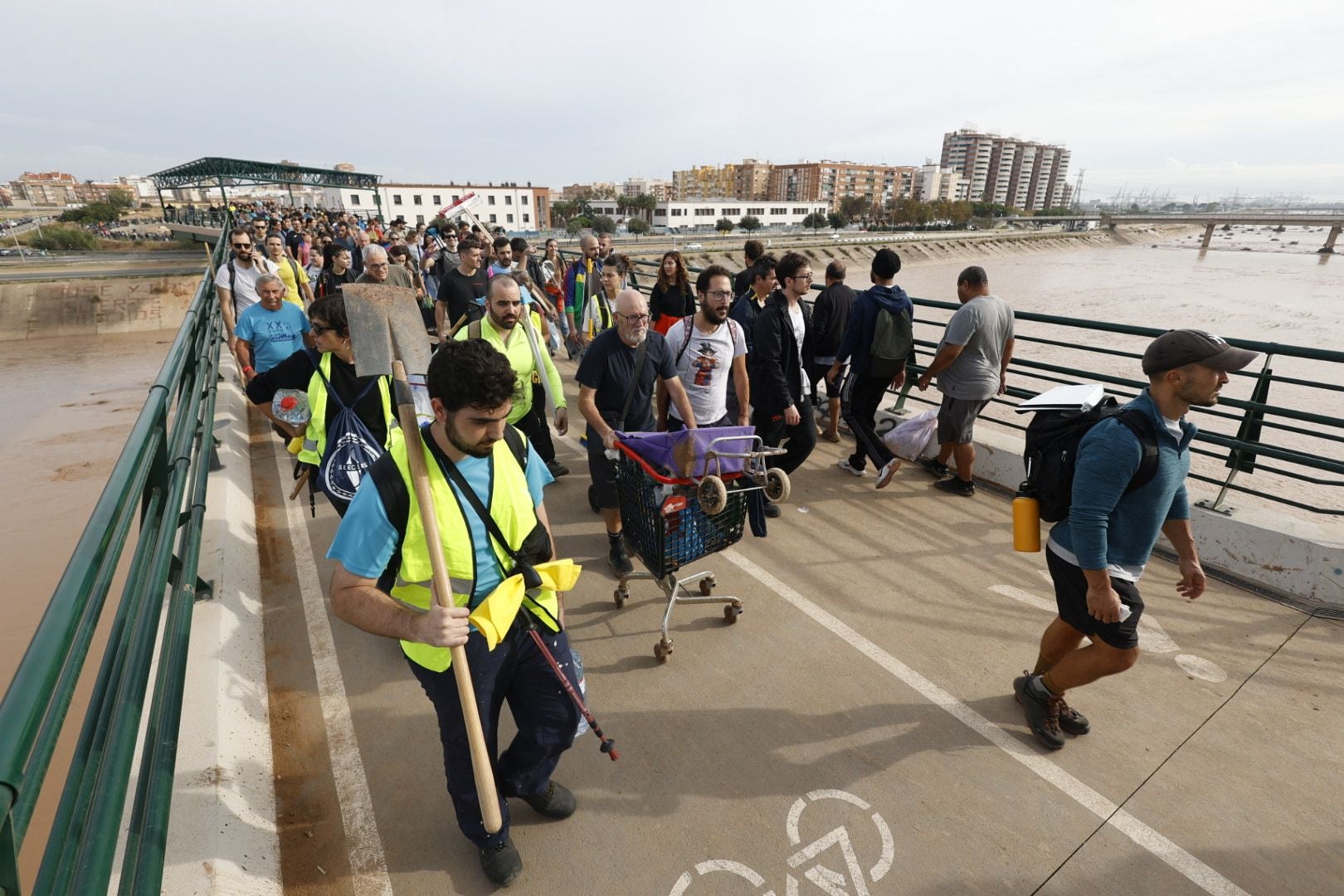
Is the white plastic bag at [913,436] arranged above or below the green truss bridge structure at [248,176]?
below

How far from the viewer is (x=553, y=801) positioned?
2.65 m

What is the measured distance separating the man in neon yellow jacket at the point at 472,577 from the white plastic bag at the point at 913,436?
13.5 ft

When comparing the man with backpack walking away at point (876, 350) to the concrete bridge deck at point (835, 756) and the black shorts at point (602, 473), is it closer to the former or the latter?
the concrete bridge deck at point (835, 756)

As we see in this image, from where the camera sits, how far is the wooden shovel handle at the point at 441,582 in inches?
71.4

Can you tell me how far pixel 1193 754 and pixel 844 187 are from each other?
159m

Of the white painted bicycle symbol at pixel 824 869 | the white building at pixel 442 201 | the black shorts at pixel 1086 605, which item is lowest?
the white painted bicycle symbol at pixel 824 869

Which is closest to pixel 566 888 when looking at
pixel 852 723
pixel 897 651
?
pixel 852 723

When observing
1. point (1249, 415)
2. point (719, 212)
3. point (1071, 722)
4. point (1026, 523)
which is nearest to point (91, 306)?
point (1026, 523)

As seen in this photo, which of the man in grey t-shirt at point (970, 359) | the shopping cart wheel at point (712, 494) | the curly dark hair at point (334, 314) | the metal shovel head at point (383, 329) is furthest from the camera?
the man in grey t-shirt at point (970, 359)

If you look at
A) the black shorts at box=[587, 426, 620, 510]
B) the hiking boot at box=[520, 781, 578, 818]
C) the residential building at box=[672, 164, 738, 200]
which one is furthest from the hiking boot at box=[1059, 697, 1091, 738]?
the residential building at box=[672, 164, 738, 200]

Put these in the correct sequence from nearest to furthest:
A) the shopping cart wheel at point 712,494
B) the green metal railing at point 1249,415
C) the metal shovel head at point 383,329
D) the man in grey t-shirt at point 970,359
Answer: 1. the metal shovel head at point 383,329
2. the shopping cart wheel at point 712,494
3. the green metal railing at point 1249,415
4. the man in grey t-shirt at point 970,359

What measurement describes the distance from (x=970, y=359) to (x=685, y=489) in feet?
9.94

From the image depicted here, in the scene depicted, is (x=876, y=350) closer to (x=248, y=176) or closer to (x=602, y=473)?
(x=602, y=473)

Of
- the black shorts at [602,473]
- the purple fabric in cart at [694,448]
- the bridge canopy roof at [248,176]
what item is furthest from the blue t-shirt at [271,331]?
the bridge canopy roof at [248,176]
